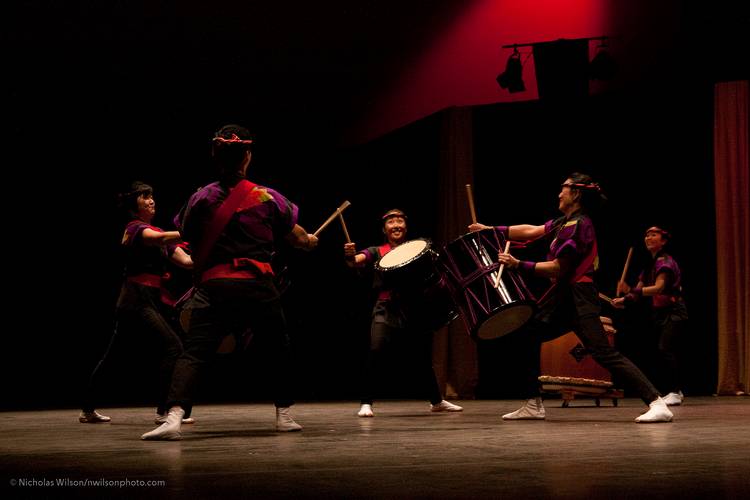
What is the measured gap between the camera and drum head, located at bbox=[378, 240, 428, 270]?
221 inches

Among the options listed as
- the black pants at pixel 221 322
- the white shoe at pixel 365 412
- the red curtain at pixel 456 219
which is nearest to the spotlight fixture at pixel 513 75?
the red curtain at pixel 456 219

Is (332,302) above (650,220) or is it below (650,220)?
below

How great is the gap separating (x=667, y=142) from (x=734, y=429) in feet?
13.1

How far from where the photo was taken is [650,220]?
7996 mm

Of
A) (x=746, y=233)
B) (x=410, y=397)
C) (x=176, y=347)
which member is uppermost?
(x=746, y=233)

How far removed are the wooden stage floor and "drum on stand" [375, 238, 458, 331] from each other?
68cm

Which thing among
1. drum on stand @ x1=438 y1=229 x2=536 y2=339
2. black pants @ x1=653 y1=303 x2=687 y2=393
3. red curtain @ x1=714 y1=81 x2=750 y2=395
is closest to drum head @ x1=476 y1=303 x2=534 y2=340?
drum on stand @ x1=438 y1=229 x2=536 y2=339

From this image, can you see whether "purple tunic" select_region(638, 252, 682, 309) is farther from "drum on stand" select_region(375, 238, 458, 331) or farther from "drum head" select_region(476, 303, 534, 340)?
"drum head" select_region(476, 303, 534, 340)

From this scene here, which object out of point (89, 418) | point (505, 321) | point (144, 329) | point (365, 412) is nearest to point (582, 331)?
point (505, 321)

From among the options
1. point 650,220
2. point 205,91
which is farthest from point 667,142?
point 205,91

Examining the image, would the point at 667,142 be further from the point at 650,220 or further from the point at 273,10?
the point at 273,10

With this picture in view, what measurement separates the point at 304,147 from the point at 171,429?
4.71 meters

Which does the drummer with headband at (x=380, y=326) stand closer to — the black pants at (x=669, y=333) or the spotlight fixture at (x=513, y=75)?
the black pants at (x=669, y=333)

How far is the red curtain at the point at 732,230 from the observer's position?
7.91 m
